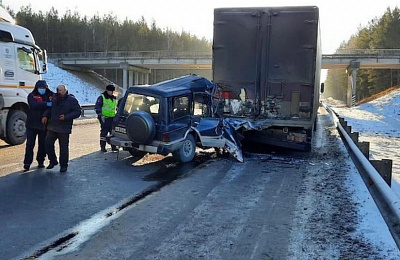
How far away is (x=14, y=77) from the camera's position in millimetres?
11297

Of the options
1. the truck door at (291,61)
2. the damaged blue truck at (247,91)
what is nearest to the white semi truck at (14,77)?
the damaged blue truck at (247,91)

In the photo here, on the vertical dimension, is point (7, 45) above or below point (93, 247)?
above

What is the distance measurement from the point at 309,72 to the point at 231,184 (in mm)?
4232

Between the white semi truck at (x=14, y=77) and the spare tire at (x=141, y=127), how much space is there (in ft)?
13.2

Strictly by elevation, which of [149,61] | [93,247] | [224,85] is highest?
[149,61]

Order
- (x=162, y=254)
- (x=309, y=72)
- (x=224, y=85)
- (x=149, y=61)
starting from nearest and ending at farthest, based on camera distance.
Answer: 1. (x=162, y=254)
2. (x=309, y=72)
3. (x=224, y=85)
4. (x=149, y=61)

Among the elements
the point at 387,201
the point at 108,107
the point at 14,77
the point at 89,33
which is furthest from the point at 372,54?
the point at 89,33

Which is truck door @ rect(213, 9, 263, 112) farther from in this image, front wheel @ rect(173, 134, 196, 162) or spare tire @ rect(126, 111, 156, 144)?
spare tire @ rect(126, 111, 156, 144)

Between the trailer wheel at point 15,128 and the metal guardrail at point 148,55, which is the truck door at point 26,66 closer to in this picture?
the trailer wheel at point 15,128

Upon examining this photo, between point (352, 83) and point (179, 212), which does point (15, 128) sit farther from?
point (352, 83)

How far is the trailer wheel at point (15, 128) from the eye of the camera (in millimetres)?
10977

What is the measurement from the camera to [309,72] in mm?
10062

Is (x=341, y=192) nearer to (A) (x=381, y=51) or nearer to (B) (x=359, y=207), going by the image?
(B) (x=359, y=207)

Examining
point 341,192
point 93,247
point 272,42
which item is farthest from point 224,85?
point 93,247
